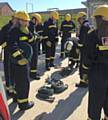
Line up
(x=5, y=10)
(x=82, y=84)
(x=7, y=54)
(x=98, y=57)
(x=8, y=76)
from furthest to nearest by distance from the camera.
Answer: (x=5, y=10) → (x=82, y=84) → (x=8, y=76) → (x=7, y=54) → (x=98, y=57)

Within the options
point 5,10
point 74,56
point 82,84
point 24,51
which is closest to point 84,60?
point 24,51

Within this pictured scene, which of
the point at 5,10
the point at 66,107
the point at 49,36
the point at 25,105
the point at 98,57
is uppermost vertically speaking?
the point at 98,57

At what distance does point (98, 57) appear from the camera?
5.90 meters

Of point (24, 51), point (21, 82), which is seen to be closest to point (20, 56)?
point (24, 51)

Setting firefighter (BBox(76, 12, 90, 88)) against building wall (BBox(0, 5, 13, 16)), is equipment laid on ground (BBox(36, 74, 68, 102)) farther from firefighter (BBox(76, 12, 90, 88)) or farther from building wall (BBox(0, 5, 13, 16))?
building wall (BBox(0, 5, 13, 16))

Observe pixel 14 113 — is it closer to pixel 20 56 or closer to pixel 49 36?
pixel 20 56

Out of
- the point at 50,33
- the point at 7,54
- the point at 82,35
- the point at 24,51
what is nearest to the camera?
the point at 24,51

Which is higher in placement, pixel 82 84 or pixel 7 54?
pixel 7 54

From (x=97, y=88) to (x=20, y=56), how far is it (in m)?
1.70

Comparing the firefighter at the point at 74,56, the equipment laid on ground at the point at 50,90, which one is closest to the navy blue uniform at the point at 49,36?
the firefighter at the point at 74,56

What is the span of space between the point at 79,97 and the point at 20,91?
171 cm

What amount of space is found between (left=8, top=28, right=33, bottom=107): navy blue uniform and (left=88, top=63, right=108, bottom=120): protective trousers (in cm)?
157

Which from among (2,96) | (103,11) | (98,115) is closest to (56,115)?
(98,115)

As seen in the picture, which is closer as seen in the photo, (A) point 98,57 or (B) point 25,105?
(A) point 98,57
